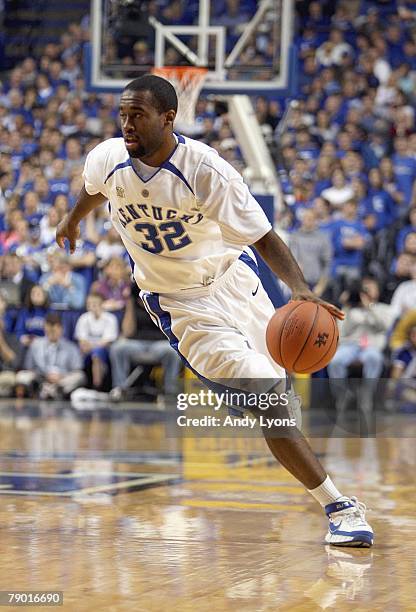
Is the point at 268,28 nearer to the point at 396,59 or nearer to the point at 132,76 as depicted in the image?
the point at 132,76

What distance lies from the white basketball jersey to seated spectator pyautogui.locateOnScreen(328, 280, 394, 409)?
7.38 m

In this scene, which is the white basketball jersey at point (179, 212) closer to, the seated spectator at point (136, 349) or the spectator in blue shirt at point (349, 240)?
the seated spectator at point (136, 349)

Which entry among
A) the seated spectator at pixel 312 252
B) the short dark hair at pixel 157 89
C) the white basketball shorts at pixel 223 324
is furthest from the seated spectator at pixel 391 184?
the short dark hair at pixel 157 89

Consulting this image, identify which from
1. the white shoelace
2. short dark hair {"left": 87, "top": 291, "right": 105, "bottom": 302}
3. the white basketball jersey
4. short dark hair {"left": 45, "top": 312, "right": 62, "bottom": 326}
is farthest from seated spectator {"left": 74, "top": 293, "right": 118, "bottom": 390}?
the white shoelace

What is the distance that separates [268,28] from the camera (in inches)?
489

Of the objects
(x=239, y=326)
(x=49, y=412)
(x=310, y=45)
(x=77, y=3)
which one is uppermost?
(x=77, y=3)

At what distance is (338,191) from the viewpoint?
15.4 m

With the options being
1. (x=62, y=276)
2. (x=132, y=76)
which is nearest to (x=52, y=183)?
(x=62, y=276)

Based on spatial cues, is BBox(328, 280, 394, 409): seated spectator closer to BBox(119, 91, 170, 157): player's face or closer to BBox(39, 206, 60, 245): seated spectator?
BBox(39, 206, 60, 245): seated spectator

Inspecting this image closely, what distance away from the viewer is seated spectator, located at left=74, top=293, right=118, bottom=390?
13938mm

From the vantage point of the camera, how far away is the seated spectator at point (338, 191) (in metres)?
15.2

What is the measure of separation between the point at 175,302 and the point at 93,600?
6.73 ft

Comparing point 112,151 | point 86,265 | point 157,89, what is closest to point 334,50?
point 86,265

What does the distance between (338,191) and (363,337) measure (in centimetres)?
300
